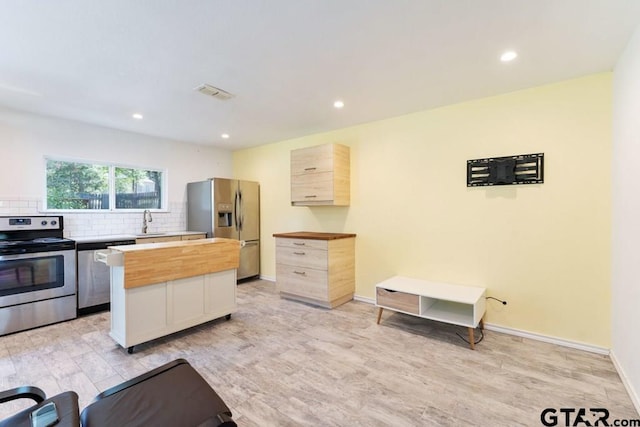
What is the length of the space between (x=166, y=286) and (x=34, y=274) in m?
1.70

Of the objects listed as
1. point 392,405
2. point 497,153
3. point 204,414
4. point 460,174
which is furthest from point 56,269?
point 497,153

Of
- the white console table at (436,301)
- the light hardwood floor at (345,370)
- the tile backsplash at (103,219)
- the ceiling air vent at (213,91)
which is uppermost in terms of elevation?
the ceiling air vent at (213,91)

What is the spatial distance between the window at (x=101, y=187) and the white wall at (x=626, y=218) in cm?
572

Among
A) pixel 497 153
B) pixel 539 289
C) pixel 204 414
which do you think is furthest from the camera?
pixel 497 153

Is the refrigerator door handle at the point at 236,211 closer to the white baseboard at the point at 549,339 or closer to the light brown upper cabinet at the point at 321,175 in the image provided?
the light brown upper cabinet at the point at 321,175

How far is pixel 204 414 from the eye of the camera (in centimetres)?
131

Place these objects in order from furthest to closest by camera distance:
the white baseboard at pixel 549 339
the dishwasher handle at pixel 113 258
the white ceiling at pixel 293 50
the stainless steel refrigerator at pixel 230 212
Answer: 1. the stainless steel refrigerator at pixel 230 212
2. the white baseboard at pixel 549 339
3. the dishwasher handle at pixel 113 258
4. the white ceiling at pixel 293 50

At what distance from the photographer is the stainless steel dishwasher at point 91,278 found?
3521mm

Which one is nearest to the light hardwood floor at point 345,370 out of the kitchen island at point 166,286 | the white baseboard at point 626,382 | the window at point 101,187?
the white baseboard at point 626,382

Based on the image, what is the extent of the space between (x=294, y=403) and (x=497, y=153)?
9.90ft

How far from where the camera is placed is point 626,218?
215cm

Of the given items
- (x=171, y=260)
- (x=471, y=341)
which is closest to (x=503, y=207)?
(x=471, y=341)

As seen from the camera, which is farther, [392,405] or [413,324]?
[413,324]

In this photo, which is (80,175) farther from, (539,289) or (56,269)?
(539,289)
